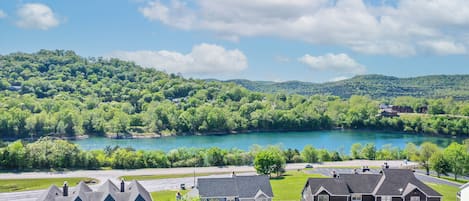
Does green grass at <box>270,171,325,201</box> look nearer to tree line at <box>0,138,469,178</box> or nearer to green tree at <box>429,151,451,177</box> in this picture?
tree line at <box>0,138,469,178</box>

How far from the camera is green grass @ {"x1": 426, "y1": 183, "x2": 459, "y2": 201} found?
39050mm

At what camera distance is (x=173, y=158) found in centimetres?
6012

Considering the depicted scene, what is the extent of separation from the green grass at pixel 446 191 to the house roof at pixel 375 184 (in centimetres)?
595

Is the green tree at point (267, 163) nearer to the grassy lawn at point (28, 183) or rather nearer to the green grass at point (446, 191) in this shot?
the green grass at point (446, 191)

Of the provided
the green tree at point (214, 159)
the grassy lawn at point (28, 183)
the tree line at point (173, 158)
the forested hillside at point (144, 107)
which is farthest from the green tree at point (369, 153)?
the forested hillside at point (144, 107)

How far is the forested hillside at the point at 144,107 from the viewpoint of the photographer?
10969 cm

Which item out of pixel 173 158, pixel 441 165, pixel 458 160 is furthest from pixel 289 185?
pixel 173 158

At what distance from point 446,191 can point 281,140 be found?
201 feet

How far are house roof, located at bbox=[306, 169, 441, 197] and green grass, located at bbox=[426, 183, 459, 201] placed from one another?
5.95m

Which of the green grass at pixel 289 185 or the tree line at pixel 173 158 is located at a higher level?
the tree line at pixel 173 158

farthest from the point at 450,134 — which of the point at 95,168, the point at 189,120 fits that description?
the point at 95,168

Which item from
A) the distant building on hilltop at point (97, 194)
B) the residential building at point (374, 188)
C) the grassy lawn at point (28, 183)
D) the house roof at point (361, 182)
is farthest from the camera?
the grassy lawn at point (28, 183)

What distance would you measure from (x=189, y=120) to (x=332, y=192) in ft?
277

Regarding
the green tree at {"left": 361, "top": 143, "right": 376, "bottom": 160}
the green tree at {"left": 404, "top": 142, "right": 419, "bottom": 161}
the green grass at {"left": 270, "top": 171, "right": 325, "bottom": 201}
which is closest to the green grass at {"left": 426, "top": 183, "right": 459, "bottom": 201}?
the green grass at {"left": 270, "top": 171, "right": 325, "bottom": 201}
